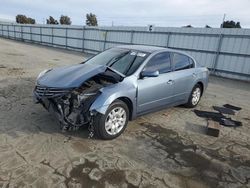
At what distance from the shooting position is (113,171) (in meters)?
3.44

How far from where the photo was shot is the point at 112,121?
435cm

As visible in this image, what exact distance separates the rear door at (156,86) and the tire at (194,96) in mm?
1181

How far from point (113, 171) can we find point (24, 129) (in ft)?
6.88

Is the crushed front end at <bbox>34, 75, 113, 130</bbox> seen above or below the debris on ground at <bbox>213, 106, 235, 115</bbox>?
Result: above

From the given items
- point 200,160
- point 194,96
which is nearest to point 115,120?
point 200,160

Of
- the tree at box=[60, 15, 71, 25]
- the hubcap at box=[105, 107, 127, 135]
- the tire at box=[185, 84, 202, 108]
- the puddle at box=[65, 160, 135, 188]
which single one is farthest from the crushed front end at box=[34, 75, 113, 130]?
the tree at box=[60, 15, 71, 25]

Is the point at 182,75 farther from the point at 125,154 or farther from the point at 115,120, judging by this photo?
the point at 125,154

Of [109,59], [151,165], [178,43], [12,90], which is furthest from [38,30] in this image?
[151,165]

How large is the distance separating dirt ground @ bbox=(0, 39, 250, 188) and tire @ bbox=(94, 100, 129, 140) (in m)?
0.14

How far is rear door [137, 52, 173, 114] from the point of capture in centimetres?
482

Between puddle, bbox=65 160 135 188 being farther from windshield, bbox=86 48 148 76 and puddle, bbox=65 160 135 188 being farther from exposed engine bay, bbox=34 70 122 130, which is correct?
windshield, bbox=86 48 148 76

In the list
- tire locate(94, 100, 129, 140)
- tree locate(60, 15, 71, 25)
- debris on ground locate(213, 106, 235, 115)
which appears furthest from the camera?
tree locate(60, 15, 71, 25)

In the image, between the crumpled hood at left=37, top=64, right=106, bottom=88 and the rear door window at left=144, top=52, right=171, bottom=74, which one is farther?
the rear door window at left=144, top=52, right=171, bottom=74

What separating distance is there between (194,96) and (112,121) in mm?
3239
